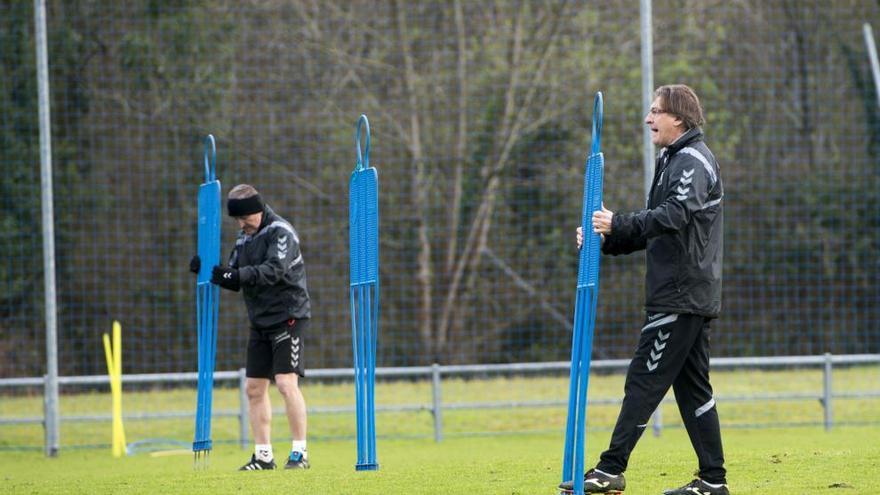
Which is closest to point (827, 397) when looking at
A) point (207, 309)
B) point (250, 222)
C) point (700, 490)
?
point (250, 222)

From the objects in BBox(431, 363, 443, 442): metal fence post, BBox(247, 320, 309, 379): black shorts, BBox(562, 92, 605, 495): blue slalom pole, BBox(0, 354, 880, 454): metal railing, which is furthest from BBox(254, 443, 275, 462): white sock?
BBox(431, 363, 443, 442): metal fence post

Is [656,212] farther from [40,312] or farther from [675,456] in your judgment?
[40,312]

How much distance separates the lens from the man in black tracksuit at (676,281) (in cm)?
571

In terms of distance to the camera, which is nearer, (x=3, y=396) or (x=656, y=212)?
(x=656, y=212)

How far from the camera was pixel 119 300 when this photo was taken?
18.1m

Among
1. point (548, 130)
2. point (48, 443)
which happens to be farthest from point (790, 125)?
point (48, 443)

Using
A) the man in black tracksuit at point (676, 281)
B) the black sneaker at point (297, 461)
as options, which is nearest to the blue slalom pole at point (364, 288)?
the black sneaker at point (297, 461)

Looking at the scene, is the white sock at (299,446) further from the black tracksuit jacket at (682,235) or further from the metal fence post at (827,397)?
the metal fence post at (827,397)

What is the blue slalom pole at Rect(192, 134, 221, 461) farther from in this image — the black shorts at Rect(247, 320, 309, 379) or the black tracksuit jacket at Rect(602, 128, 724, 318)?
the black tracksuit jacket at Rect(602, 128, 724, 318)

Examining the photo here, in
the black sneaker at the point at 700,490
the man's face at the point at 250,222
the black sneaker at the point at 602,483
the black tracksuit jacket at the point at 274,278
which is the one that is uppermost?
the man's face at the point at 250,222

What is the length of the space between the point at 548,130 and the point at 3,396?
9.28 m

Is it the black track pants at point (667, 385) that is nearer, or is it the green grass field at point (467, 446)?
the black track pants at point (667, 385)

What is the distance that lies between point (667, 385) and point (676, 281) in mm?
455

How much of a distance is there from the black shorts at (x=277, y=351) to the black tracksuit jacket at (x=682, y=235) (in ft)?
10.9
